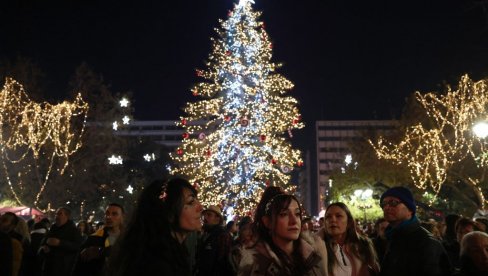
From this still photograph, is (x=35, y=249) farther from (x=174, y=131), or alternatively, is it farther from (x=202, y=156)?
(x=174, y=131)

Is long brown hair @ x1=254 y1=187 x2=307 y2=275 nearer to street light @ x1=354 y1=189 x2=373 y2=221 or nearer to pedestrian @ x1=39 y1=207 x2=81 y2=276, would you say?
pedestrian @ x1=39 y1=207 x2=81 y2=276

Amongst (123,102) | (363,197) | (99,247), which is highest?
(123,102)

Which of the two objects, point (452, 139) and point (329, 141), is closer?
point (452, 139)

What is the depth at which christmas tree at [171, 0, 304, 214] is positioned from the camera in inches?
973

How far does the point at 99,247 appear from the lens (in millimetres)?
5172

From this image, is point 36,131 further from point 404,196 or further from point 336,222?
point 404,196

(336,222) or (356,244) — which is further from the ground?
(336,222)

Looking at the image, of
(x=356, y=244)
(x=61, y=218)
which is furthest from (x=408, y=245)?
(x=61, y=218)

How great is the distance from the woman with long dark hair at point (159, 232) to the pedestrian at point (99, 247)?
175cm

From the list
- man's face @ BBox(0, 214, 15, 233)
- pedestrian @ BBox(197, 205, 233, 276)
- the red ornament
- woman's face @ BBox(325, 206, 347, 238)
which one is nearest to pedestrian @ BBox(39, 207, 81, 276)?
man's face @ BBox(0, 214, 15, 233)

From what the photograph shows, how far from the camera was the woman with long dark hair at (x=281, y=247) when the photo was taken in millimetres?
3117

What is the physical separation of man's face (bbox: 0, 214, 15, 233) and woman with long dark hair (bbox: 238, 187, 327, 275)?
17.9 ft

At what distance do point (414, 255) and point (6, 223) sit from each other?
6293 millimetres

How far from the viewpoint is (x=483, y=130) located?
1452cm
